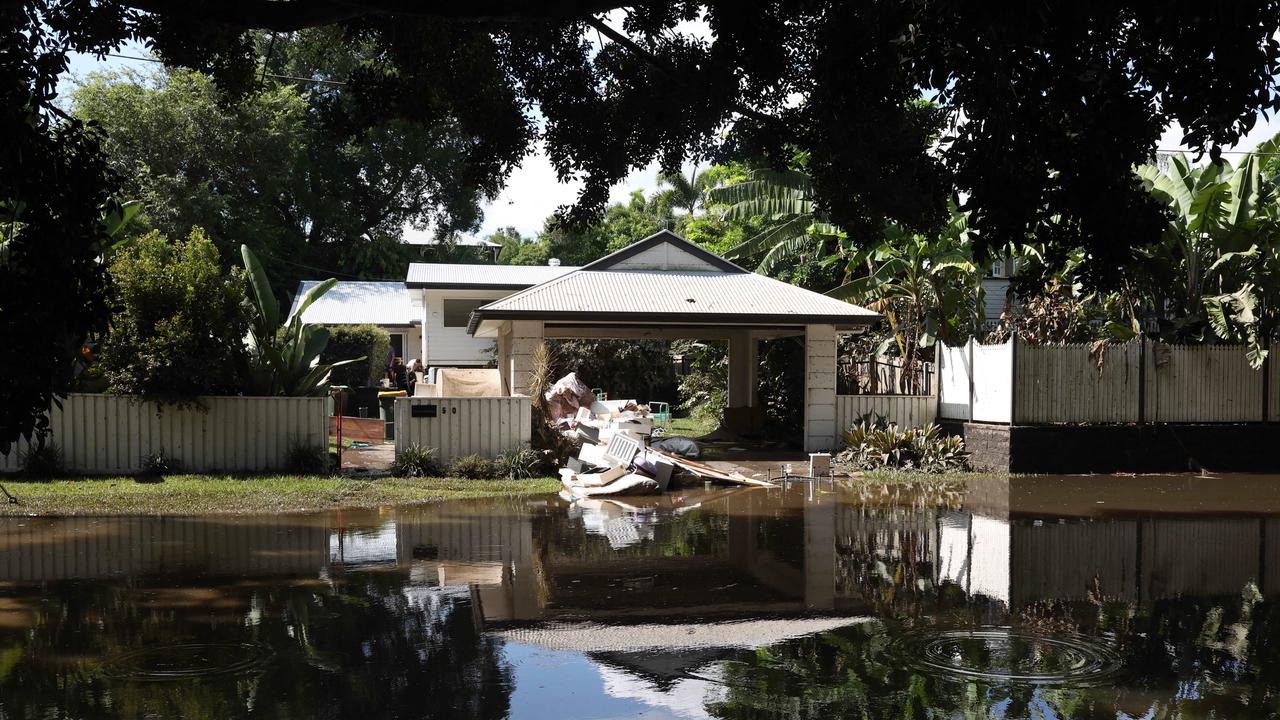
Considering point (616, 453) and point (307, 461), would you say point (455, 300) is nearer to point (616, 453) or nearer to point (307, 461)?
point (307, 461)

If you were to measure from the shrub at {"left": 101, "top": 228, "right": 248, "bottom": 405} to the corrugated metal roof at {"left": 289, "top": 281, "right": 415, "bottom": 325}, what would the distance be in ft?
57.6

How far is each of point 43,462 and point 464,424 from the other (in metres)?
6.04

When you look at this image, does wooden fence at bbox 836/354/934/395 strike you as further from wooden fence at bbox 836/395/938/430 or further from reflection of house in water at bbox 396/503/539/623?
reflection of house in water at bbox 396/503/539/623

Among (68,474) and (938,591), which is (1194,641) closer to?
(938,591)

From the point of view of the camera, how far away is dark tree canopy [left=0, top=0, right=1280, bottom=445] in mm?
6383

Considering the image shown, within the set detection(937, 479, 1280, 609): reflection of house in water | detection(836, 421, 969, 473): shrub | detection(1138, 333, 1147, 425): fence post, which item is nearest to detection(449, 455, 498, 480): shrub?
detection(836, 421, 969, 473): shrub

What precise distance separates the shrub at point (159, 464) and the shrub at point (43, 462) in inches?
43.6

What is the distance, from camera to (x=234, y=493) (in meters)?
13.7

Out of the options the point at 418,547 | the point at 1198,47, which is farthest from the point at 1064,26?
the point at 418,547

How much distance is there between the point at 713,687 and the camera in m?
5.68

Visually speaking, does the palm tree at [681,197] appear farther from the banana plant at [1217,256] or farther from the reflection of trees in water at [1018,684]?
the reflection of trees in water at [1018,684]

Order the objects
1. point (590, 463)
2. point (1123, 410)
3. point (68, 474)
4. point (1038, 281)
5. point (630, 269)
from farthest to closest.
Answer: point (630, 269), point (1123, 410), point (590, 463), point (68, 474), point (1038, 281)

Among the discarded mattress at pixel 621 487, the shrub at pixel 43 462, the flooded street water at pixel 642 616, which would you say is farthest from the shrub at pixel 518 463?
the shrub at pixel 43 462

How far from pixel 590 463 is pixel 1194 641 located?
412 inches
